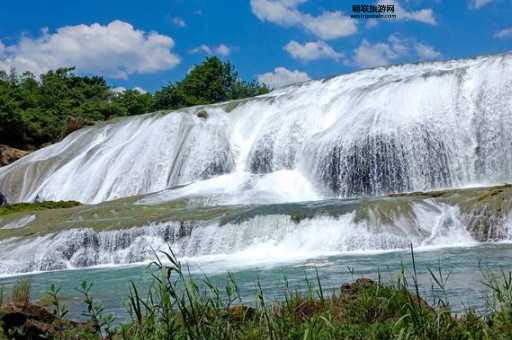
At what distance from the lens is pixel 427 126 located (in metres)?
25.6

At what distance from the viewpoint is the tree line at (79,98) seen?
50750 millimetres

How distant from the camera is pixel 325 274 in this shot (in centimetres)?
1161

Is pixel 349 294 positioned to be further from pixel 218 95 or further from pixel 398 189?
pixel 218 95

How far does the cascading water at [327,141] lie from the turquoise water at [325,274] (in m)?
10.1

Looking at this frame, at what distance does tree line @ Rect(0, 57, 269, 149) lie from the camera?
50750 mm

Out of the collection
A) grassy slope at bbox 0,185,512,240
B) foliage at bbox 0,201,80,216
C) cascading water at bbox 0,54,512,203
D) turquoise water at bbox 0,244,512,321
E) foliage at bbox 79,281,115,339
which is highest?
cascading water at bbox 0,54,512,203

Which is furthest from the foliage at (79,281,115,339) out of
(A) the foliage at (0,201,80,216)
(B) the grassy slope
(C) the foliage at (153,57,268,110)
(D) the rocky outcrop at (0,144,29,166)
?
(C) the foliage at (153,57,268,110)

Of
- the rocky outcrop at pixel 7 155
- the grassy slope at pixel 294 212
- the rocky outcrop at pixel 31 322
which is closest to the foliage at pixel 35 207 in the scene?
the grassy slope at pixel 294 212

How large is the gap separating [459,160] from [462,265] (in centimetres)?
1367

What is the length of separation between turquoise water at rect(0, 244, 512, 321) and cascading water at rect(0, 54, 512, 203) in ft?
33.0

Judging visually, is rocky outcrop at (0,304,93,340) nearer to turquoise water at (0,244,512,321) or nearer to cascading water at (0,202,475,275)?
turquoise water at (0,244,512,321)

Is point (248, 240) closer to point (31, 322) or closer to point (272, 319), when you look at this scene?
point (31, 322)

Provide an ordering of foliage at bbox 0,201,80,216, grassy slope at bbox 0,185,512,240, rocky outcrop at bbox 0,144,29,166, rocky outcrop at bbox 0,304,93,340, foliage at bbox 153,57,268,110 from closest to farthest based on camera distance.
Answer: rocky outcrop at bbox 0,304,93,340
grassy slope at bbox 0,185,512,240
foliage at bbox 0,201,80,216
rocky outcrop at bbox 0,144,29,166
foliage at bbox 153,57,268,110

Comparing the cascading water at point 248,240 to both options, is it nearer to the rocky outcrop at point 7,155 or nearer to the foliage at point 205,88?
the rocky outcrop at point 7,155
